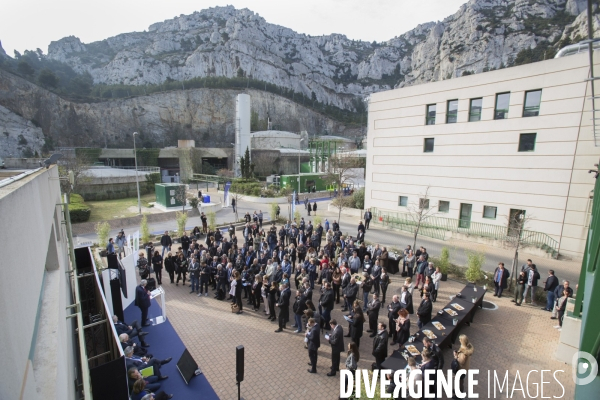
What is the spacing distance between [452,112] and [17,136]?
63.5 m

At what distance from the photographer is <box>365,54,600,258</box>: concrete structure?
16.3 meters

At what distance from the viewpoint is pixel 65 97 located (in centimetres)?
6078

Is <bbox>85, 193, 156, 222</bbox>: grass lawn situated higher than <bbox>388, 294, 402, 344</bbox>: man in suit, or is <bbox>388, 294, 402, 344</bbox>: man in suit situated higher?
<bbox>388, 294, 402, 344</bbox>: man in suit

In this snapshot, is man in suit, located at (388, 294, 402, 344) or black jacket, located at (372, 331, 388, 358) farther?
man in suit, located at (388, 294, 402, 344)

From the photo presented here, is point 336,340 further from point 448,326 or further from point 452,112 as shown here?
point 452,112

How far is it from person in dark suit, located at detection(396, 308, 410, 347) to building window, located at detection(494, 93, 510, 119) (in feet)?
53.8

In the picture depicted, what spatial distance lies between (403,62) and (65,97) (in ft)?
385

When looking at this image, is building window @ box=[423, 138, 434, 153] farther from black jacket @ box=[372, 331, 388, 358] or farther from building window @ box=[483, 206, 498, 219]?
black jacket @ box=[372, 331, 388, 358]

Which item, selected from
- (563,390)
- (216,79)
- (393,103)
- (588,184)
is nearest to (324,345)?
(563,390)

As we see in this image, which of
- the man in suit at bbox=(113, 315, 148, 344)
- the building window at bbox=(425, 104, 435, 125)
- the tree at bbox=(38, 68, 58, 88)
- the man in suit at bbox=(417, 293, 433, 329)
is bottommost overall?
the man in suit at bbox=(113, 315, 148, 344)

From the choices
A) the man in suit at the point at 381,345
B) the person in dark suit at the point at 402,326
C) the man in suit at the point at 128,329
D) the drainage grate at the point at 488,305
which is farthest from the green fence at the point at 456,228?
the man in suit at the point at 128,329

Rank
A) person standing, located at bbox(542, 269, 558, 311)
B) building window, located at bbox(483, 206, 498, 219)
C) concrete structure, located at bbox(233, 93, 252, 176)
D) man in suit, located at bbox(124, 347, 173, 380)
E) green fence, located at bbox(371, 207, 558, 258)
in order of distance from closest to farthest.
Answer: man in suit, located at bbox(124, 347, 173, 380) → person standing, located at bbox(542, 269, 558, 311) → green fence, located at bbox(371, 207, 558, 258) → building window, located at bbox(483, 206, 498, 219) → concrete structure, located at bbox(233, 93, 252, 176)

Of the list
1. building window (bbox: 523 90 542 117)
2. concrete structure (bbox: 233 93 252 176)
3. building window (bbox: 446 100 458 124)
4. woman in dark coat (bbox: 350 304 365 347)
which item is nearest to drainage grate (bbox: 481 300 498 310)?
woman in dark coat (bbox: 350 304 365 347)

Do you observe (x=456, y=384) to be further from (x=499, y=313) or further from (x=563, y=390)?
(x=499, y=313)
